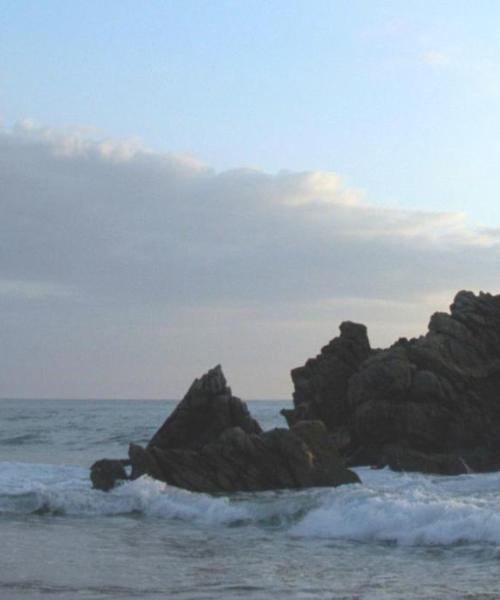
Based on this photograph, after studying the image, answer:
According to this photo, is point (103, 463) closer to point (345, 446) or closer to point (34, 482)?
point (34, 482)

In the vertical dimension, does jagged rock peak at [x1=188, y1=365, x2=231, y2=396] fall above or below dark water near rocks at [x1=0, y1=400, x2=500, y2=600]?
above

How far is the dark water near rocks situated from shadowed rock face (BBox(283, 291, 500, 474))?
10.9 feet

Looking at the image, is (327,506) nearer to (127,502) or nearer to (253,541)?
(253,541)

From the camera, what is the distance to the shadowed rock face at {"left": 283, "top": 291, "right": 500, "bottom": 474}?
4016 centimetres

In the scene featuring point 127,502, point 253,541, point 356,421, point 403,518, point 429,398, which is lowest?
point 253,541

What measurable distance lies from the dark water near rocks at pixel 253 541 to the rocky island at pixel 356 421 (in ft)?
5.27

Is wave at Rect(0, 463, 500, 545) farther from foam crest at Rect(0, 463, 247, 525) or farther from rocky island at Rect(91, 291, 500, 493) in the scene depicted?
rocky island at Rect(91, 291, 500, 493)

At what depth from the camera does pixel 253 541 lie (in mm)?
23266

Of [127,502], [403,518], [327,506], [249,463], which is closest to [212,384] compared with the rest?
[249,463]

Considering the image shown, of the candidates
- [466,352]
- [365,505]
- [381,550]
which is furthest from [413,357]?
[381,550]

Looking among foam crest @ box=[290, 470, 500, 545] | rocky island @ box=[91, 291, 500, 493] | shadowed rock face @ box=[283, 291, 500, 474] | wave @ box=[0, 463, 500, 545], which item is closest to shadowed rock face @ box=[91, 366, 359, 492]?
rocky island @ box=[91, 291, 500, 493]

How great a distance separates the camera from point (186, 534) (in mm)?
24828

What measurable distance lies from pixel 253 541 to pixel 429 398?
1930 cm

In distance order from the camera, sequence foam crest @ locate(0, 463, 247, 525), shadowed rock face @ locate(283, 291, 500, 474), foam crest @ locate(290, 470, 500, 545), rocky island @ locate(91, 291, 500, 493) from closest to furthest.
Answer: foam crest @ locate(290, 470, 500, 545) → foam crest @ locate(0, 463, 247, 525) → rocky island @ locate(91, 291, 500, 493) → shadowed rock face @ locate(283, 291, 500, 474)
